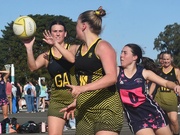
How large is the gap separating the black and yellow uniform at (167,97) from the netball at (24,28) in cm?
382

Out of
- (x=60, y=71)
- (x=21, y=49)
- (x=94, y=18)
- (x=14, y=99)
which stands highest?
(x=21, y=49)

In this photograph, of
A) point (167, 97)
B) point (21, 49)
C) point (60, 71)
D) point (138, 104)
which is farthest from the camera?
point (21, 49)

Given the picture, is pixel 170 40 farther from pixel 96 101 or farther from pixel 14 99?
pixel 96 101

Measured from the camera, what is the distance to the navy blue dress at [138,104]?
7945 mm

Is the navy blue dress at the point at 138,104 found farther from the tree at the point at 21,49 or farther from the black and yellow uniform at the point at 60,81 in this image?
the tree at the point at 21,49

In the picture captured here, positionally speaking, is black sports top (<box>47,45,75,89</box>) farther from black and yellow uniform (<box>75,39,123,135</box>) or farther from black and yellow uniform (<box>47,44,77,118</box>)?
black and yellow uniform (<box>75,39,123,135</box>)

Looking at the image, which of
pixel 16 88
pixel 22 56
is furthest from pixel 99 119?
pixel 22 56

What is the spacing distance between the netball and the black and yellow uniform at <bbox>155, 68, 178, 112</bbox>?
3820 mm

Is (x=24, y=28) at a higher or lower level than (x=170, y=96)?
higher

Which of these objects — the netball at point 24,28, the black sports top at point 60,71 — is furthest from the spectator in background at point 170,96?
the black sports top at point 60,71

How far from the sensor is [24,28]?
838cm

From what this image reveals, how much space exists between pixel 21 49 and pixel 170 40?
48925mm

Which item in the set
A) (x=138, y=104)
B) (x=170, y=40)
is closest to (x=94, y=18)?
(x=138, y=104)

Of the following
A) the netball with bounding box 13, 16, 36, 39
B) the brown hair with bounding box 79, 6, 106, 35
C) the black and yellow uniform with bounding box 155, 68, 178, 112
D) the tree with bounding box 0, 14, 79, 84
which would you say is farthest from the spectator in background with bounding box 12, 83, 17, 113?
the tree with bounding box 0, 14, 79, 84
